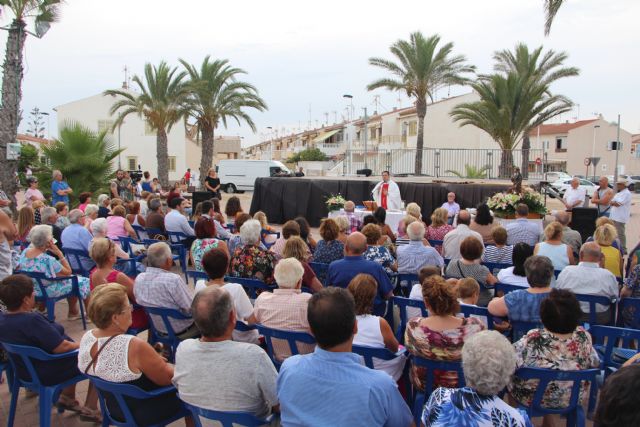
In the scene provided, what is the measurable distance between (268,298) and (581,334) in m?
2.06

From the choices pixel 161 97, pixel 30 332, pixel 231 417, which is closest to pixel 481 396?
pixel 231 417

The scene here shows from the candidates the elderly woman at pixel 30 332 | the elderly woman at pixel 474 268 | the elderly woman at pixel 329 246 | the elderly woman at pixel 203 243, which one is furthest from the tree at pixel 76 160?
the elderly woman at pixel 474 268

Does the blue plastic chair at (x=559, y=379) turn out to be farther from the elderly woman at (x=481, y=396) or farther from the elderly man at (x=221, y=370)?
the elderly man at (x=221, y=370)

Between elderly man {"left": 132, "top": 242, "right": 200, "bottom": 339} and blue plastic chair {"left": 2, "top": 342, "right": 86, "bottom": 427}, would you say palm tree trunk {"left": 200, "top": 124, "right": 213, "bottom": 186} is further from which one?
blue plastic chair {"left": 2, "top": 342, "right": 86, "bottom": 427}

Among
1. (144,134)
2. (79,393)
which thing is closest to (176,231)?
(79,393)

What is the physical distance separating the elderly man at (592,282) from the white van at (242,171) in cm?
2895

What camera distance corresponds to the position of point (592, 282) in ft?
15.1

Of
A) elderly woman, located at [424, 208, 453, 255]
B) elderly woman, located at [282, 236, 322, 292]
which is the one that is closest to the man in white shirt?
elderly woman, located at [424, 208, 453, 255]

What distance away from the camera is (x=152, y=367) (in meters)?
2.96

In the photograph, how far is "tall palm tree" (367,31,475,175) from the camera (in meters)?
25.7

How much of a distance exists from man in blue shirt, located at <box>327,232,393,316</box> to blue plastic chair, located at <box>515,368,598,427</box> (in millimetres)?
1825

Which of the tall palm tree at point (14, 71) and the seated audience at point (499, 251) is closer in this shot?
the seated audience at point (499, 251)

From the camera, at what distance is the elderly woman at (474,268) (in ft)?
16.5

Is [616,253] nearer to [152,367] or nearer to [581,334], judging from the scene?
[581,334]
